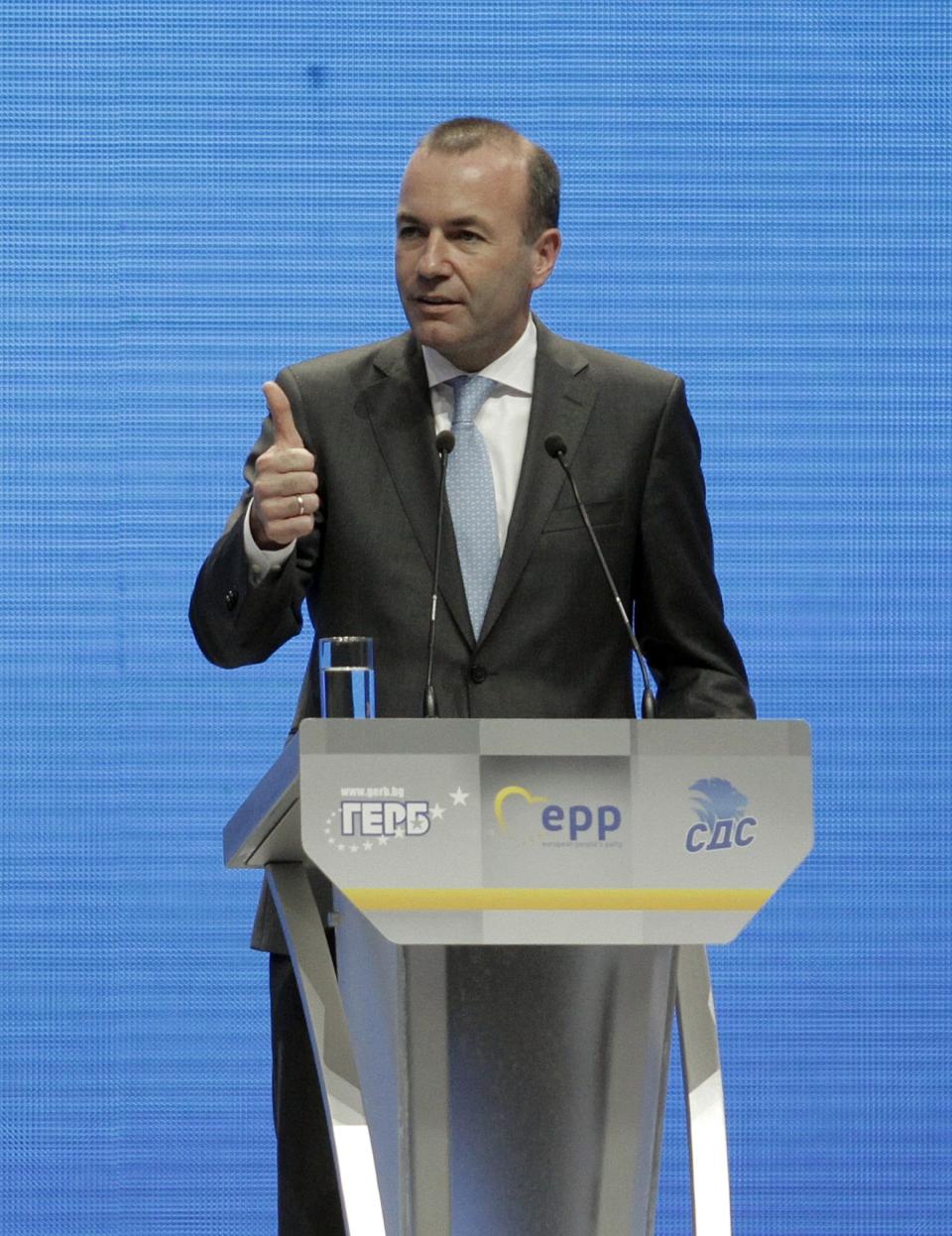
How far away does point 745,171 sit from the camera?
140 inches

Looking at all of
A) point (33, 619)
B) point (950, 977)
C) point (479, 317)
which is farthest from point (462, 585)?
point (950, 977)

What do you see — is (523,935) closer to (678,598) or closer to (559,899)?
(559,899)

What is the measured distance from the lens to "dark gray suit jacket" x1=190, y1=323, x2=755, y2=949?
218 centimetres

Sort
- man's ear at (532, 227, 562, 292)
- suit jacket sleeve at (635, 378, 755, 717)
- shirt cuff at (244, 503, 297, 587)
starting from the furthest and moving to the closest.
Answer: man's ear at (532, 227, 562, 292), suit jacket sleeve at (635, 378, 755, 717), shirt cuff at (244, 503, 297, 587)

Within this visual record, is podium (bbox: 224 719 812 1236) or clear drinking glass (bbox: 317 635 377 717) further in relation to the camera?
clear drinking glass (bbox: 317 635 377 717)

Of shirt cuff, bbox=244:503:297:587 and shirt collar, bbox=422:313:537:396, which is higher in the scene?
shirt collar, bbox=422:313:537:396

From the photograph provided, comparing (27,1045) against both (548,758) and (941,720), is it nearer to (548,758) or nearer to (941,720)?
(941,720)

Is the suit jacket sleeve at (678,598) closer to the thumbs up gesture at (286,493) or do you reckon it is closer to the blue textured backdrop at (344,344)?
the thumbs up gesture at (286,493)

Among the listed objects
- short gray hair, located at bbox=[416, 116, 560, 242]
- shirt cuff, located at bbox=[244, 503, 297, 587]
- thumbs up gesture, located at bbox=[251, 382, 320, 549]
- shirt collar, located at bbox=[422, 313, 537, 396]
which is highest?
short gray hair, located at bbox=[416, 116, 560, 242]

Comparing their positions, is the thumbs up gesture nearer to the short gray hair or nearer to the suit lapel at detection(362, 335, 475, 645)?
the suit lapel at detection(362, 335, 475, 645)

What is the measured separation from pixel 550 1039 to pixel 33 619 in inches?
83.8

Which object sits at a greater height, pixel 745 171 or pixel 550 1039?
pixel 745 171

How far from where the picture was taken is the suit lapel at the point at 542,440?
7.23 ft

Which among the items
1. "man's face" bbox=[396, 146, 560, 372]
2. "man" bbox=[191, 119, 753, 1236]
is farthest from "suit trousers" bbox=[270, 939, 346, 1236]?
"man's face" bbox=[396, 146, 560, 372]
